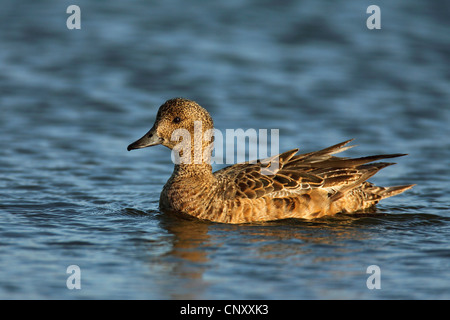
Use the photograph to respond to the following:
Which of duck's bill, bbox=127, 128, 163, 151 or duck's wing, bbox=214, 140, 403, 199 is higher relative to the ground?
duck's bill, bbox=127, 128, 163, 151

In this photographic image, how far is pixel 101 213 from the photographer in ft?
27.5

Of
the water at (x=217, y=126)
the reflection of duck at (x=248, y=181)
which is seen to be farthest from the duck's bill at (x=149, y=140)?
the water at (x=217, y=126)

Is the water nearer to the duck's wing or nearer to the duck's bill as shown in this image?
the duck's wing

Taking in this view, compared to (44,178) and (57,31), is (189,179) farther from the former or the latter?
(57,31)

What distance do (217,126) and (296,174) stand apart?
149 inches

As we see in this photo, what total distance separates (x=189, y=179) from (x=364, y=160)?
201 cm

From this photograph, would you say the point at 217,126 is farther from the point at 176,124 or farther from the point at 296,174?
the point at 296,174

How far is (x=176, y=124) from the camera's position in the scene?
8305 millimetres

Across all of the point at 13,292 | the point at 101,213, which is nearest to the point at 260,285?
the point at 13,292

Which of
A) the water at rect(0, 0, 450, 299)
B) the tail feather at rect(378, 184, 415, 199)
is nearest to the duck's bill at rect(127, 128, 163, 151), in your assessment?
the water at rect(0, 0, 450, 299)

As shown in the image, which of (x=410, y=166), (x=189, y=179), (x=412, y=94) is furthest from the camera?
(x=412, y=94)

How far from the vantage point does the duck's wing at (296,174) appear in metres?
8.10

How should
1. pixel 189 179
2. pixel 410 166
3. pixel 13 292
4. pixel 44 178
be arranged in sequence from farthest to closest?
pixel 410 166, pixel 44 178, pixel 189 179, pixel 13 292

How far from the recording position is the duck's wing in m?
8.10
